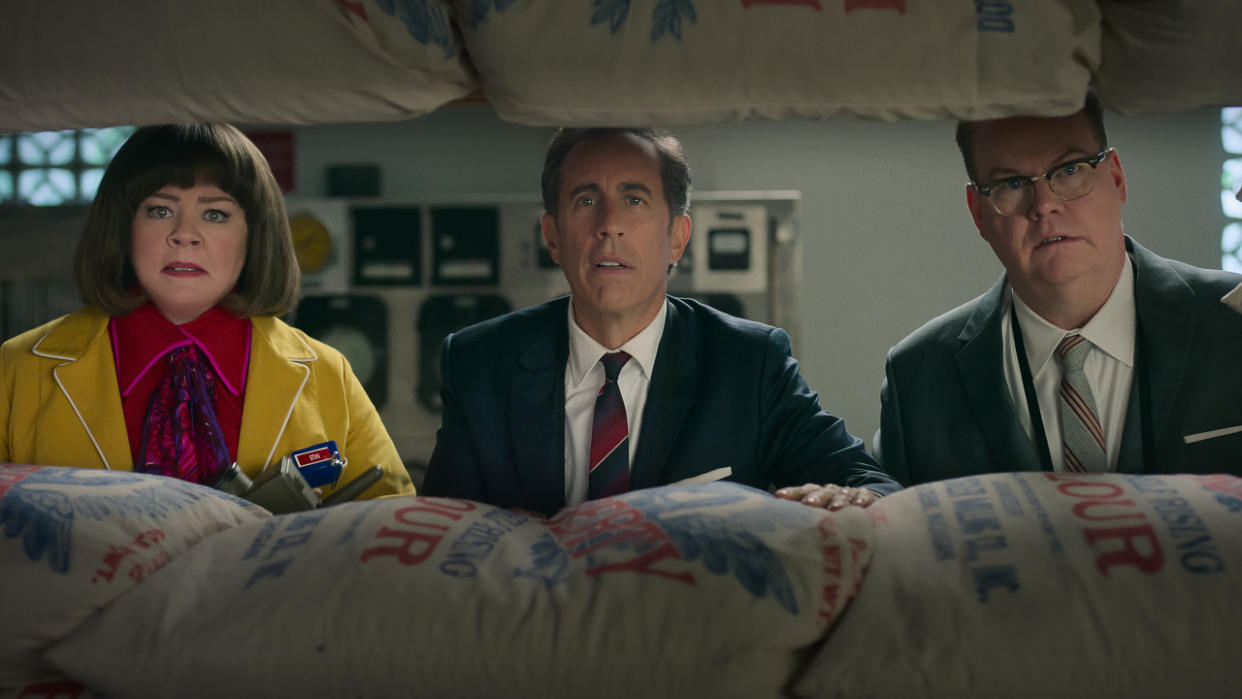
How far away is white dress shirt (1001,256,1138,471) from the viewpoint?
3.93 feet

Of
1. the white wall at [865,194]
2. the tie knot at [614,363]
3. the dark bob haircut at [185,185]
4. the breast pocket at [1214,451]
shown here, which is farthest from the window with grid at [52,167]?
the breast pocket at [1214,451]

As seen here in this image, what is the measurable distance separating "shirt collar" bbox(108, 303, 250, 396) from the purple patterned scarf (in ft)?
A: 0.08

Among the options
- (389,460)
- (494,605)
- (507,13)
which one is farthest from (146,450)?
(507,13)

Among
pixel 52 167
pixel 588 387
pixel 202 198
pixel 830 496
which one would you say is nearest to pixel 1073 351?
pixel 830 496

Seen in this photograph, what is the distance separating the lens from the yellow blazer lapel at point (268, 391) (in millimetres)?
1211

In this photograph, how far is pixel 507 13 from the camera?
898 millimetres

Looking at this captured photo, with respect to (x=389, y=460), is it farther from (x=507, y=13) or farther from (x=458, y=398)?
(x=507, y=13)

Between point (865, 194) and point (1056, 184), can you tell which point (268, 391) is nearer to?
point (1056, 184)

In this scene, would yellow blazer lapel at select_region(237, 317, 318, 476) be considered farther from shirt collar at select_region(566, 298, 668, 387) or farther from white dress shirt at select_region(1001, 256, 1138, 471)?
white dress shirt at select_region(1001, 256, 1138, 471)

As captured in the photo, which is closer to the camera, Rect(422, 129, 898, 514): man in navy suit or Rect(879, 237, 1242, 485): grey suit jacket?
Rect(879, 237, 1242, 485): grey suit jacket

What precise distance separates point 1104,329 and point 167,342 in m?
1.15

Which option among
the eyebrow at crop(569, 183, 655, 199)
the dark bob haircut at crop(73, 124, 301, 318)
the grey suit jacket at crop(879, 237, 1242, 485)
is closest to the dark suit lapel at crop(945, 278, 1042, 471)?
the grey suit jacket at crop(879, 237, 1242, 485)

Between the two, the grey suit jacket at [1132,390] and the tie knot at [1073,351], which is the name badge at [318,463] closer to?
the grey suit jacket at [1132,390]

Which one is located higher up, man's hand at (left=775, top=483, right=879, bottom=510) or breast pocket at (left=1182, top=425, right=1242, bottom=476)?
breast pocket at (left=1182, top=425, right=1242, bottom=476)
